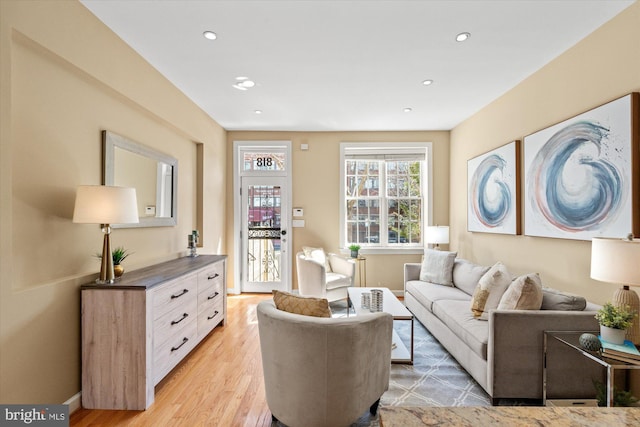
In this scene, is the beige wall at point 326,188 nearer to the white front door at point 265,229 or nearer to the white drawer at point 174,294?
the white front door at point 265,229

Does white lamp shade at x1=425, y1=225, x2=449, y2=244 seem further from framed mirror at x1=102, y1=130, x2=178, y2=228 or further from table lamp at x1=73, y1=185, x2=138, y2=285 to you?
table lamp at x1=73, y1=185, x2=138, y2=285

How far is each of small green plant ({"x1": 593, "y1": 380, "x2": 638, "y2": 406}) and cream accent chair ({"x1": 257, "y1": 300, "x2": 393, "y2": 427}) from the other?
54.9 inches

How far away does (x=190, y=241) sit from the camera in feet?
12.1

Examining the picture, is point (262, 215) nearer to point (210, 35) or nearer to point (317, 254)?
point (317, 254)

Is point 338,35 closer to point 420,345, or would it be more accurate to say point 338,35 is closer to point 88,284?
point 88,284

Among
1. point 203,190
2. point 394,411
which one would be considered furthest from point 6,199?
point 203,190

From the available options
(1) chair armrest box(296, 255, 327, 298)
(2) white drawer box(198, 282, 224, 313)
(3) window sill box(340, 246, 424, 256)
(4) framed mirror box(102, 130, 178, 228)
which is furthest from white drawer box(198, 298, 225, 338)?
(3) window sill box(340, 246, 424, 256)

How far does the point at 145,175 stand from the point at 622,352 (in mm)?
3726

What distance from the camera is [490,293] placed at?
8.63 feet

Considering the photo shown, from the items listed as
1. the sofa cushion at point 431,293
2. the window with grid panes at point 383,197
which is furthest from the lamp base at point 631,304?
the window with grid panes at point 383,197

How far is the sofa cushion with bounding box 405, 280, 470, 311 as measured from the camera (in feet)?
10.8

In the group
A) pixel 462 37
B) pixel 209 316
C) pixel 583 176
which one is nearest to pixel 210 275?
pixel 209 316

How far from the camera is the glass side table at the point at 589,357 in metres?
1.67

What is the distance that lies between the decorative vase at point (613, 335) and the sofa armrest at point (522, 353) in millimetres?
250
